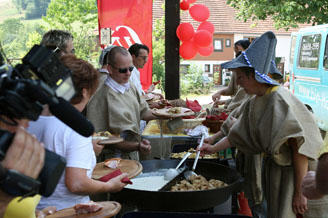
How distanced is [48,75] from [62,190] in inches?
39.3

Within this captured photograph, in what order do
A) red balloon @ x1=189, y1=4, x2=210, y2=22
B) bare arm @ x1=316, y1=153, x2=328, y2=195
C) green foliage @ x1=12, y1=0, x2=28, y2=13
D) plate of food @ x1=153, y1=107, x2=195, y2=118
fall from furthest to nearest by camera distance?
green foliage @ x1=12, y1=0, x2=28, y2=13, red balloon @ x1=189, y1=4, x2=210, y2=22, plate of food @ x1=153, y1=107, x2=195, y2=118, bare arm @ x1=316, y1=153, x2=328, y2=195

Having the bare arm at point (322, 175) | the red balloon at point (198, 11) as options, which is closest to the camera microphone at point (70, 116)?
the bare arm at point (322, 175)

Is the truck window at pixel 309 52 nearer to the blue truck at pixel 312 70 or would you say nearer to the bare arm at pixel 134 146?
the blue truck at pixel 312 70

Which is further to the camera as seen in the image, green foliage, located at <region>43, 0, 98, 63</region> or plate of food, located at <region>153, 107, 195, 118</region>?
green foliage, located at <region>43, 0, 98, 63</region>

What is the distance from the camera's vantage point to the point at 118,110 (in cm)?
322

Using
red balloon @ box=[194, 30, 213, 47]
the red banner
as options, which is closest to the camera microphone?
the red banner

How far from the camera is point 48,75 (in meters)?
0.94

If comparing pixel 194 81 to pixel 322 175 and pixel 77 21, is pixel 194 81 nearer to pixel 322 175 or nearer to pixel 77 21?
pixel 77 21

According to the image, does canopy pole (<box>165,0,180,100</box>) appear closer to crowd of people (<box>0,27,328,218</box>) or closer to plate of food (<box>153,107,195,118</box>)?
plate of food (<box>153,107,195,118</box>)

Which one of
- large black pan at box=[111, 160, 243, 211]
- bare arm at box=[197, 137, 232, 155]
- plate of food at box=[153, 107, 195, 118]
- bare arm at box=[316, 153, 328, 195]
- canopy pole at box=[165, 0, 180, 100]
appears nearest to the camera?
bare arm at box=[316, 153, 328, 195]

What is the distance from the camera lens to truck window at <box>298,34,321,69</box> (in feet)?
25.6

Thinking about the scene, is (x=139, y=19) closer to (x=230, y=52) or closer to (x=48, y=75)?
(x=48, y=75)

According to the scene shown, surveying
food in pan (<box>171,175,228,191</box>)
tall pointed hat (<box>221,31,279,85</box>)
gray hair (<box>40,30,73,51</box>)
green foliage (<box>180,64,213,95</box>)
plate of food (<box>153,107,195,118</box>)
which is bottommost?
green foliage (<box>180,64,213,95</box>)

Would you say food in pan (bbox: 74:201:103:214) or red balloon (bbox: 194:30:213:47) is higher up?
red balloon (bbox: 194:30:213:47)
